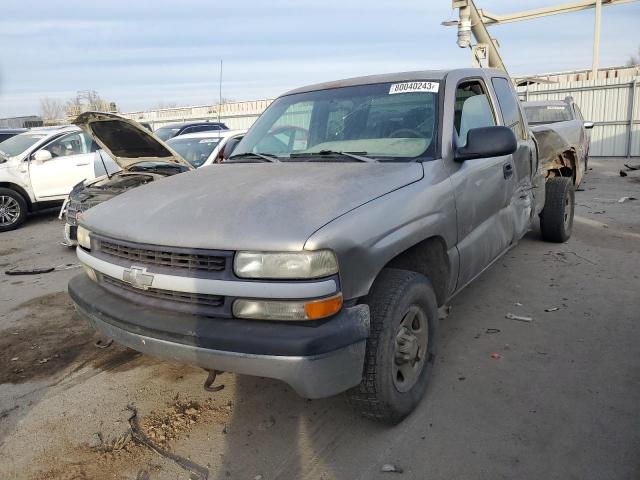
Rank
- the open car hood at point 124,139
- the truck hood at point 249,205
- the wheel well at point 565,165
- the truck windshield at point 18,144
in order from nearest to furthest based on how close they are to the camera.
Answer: the truck hood at point 249,205 < the open car hood at point 124,139 < the wheel well at point 565,165 < the truck windshield at point 18,144

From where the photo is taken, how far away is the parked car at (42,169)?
29.0 feet

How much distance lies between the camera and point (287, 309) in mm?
2146

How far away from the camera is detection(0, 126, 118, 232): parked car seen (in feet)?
29.0

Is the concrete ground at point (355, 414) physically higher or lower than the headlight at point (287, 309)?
lower

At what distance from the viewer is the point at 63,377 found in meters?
3.39

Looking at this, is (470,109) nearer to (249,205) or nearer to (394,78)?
(394,78)

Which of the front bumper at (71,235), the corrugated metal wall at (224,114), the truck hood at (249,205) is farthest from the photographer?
the corrugated metal wall at (224,114)

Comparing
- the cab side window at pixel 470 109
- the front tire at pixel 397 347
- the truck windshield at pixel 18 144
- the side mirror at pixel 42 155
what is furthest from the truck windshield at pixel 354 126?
the truck windshield at pixel 18 144

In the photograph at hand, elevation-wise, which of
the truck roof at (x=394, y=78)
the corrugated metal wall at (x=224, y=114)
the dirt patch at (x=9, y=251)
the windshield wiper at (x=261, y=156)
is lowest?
the dirt patch at (x=9, y=251)

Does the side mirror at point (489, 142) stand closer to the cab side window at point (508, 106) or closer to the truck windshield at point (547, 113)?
the cab side window at point (508, 106)

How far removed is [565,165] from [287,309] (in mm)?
5780

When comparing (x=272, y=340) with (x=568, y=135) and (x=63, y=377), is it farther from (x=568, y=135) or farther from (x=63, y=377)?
(x=568, y=135)

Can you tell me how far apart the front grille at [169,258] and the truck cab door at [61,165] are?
7556mm

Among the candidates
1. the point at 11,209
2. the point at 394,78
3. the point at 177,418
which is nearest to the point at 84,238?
the point at 177,418
